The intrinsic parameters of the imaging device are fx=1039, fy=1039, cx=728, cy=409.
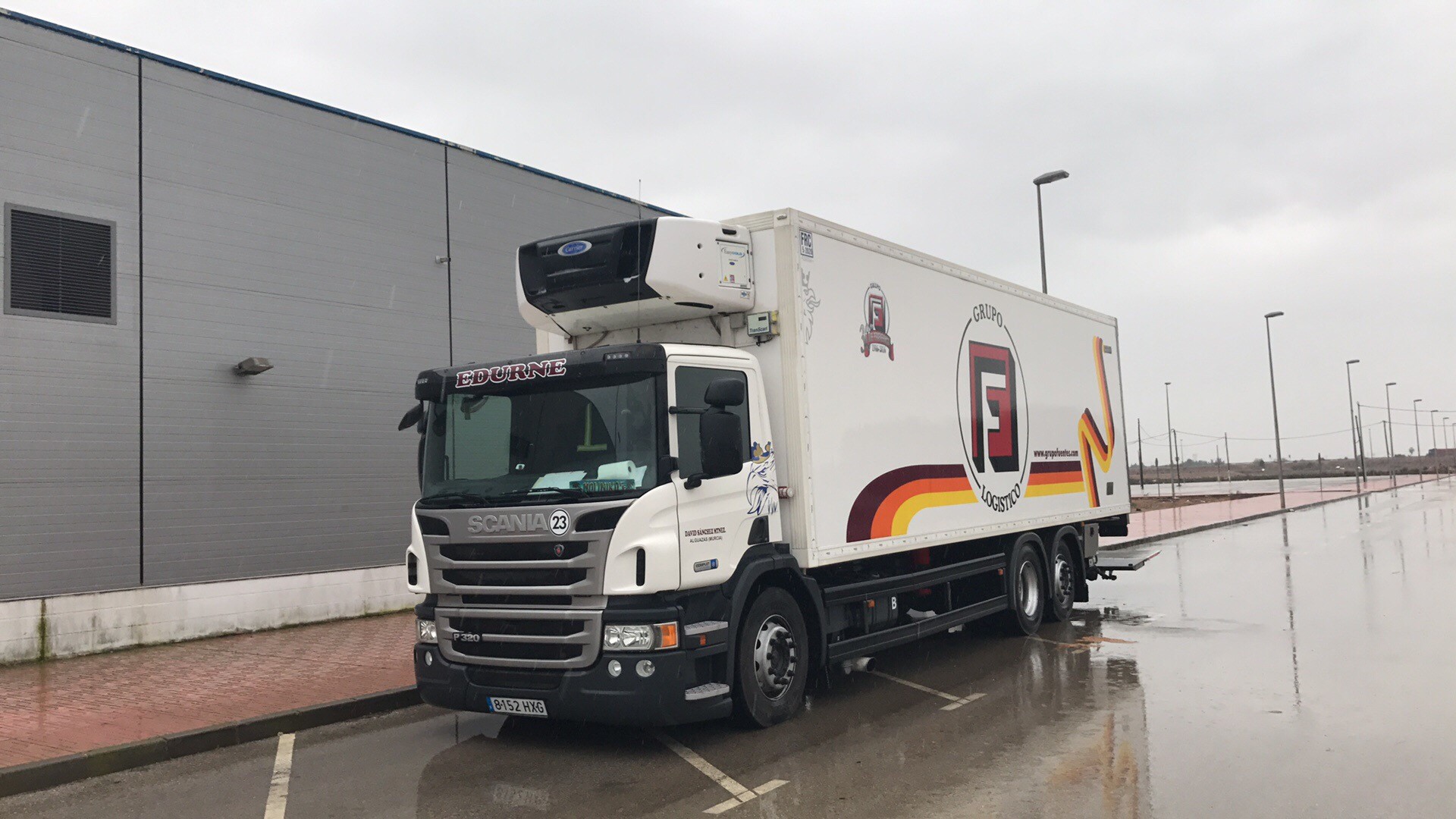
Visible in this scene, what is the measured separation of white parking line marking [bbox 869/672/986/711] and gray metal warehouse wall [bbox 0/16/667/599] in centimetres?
818

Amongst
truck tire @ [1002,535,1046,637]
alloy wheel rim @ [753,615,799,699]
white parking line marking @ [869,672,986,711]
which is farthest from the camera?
truck tire @ [1002,535,1046,637]

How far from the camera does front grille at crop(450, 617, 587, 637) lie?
21.5ft

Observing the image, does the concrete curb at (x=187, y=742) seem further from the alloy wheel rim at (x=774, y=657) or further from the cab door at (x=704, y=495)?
the cab door at (x=704, y=495)

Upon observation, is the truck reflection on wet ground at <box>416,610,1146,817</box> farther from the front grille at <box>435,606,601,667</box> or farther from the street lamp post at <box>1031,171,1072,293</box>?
the street lamp post at <box>1031,171,1072,293</box>

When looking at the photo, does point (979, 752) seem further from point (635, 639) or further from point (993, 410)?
point (993, 410)

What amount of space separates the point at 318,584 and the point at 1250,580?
13084mm

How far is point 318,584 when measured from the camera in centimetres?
1307

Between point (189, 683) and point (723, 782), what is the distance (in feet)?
19.3

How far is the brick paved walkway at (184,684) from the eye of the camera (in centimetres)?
758

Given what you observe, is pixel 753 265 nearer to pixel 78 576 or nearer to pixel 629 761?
pixel 629 761

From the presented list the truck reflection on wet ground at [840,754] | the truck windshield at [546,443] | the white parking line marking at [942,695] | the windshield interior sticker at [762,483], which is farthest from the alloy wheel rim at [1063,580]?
Answer: the truck windshield at [546,443]

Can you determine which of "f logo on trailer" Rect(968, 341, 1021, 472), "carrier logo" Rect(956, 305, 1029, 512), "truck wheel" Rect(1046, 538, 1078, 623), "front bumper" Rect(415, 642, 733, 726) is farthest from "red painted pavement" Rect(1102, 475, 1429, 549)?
"front bumper" Rect(415, 642, 733, 726)

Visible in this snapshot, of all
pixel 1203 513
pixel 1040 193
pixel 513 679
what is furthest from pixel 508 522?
pixel 1203 513

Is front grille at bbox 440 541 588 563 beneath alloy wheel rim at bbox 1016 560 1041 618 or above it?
above
